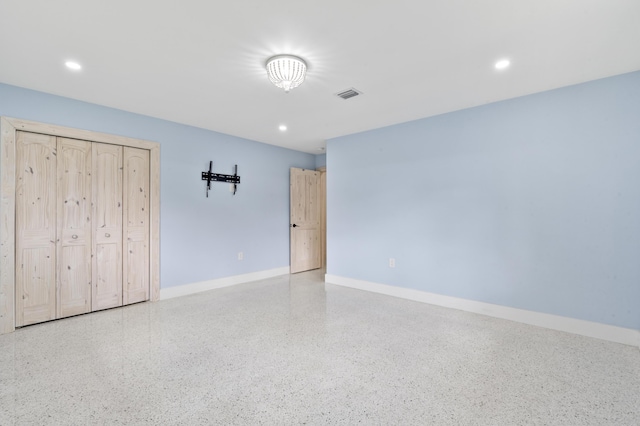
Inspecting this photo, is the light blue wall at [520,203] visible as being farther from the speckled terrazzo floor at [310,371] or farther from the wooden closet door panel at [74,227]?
the wooden closet door panel at [74,227]

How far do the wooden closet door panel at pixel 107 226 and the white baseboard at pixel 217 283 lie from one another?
1.97 ft

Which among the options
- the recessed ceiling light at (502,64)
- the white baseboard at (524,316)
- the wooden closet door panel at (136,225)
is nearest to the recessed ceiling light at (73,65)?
the wooden closet door panel at (136,225)

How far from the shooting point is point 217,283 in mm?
4648

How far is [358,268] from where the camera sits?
4.68 metres

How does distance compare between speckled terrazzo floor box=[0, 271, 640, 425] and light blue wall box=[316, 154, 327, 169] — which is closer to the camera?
speckled terrazzo floor box=[0, 271, 640, 425]

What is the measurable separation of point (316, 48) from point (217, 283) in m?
3.73

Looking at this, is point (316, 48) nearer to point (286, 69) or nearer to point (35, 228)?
point (286, 69)

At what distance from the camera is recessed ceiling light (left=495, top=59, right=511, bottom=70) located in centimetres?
251

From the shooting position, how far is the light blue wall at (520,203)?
2744 millimetres

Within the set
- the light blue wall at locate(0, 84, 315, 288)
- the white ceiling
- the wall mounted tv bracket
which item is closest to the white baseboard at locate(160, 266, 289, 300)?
the light blue wall at locate(0, 84, 315, 288)

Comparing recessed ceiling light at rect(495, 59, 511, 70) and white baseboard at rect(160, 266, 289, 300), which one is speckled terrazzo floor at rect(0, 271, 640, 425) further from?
recessed ceiling light at rect(495, 59, 511, 70)

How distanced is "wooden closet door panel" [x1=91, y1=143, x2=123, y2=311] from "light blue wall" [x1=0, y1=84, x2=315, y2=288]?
364 millimetres

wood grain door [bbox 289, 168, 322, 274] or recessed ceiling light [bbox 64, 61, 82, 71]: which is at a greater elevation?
recessed ceiling light [bbox 64, 61, 82, 71]

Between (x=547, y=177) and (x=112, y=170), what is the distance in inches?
198
